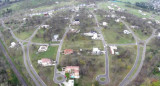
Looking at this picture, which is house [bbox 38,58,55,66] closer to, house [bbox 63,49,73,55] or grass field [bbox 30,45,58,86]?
grass field [bbox 30,45,58,86]

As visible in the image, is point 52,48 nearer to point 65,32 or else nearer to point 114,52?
point 65,32

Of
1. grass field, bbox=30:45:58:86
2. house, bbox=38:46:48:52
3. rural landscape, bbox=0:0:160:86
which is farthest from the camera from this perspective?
house, bbox=38:46:48:52

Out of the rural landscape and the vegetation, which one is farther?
the rural landscape

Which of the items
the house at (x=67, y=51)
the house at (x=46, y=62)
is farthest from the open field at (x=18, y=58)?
the house at (x=67, y=51)

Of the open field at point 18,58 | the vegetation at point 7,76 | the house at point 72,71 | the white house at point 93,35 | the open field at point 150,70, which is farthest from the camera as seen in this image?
the white house at point 93,35

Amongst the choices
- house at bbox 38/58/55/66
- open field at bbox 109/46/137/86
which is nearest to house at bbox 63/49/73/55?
house at bbox 38/58/55/66

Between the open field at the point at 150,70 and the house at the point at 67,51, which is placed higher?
the house at the point at 67,51

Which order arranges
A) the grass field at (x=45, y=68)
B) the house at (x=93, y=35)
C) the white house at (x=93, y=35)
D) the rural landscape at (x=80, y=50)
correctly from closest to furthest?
the grass field at (x=45, y=68) < the rural landscape at (x=80, y=50) < the white house at (x=93, y=35) < the house at (x=93, y=35)

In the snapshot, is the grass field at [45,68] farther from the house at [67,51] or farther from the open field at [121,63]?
the open field at [121,63]
